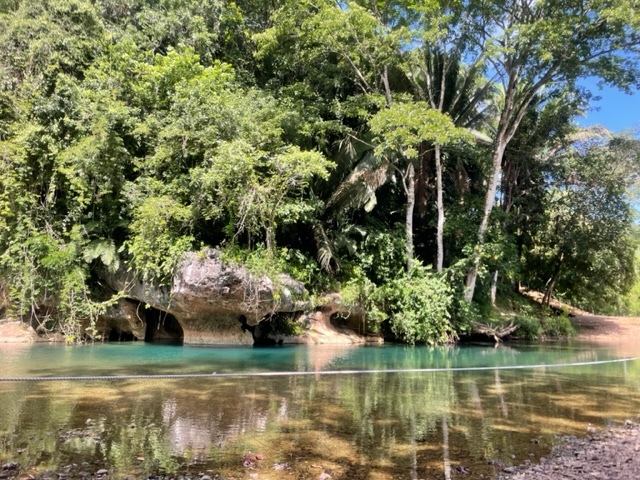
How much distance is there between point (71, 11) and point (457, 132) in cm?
1376

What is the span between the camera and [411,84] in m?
18.1

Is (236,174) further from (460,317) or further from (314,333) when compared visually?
(460,317)

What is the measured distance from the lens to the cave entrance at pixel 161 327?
651 inches

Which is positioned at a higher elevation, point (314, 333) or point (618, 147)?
point (618, 147)

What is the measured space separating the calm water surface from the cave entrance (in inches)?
231

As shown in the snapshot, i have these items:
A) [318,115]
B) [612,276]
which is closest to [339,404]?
[318,115]

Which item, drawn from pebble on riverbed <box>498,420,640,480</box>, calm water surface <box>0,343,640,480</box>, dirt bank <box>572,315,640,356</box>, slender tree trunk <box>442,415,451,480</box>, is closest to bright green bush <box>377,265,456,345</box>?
calm water surface <box>0,343,640,480</box>

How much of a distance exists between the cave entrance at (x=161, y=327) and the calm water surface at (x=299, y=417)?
19.2 ft

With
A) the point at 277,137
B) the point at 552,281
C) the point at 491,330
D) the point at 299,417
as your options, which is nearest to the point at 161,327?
the point at 277,137

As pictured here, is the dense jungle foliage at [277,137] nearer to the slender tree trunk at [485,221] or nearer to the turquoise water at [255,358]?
the slender tree trunk at [485,221]

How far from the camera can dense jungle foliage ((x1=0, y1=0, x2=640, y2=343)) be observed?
13.9m

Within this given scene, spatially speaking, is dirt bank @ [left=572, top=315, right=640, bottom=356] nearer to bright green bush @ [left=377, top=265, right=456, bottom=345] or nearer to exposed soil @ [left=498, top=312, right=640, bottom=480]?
bright green bush @ [left=377, top=265, right=456, bottom=345]

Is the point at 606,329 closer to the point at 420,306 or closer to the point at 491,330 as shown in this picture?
the point at 491,330

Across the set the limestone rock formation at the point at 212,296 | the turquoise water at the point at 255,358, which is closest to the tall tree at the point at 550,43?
the turquoise water at the point at 255,358
